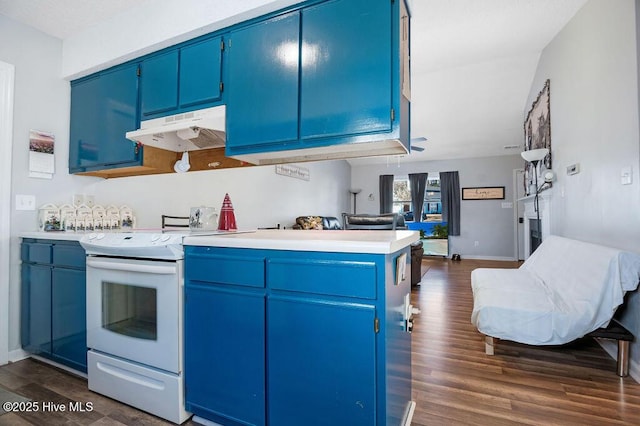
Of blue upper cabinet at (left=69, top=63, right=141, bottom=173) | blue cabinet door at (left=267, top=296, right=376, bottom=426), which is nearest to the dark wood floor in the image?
blue cabinet door at (left=267, top=296, right=376, bottom=426)

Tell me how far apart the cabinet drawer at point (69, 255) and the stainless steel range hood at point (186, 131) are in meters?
0.80

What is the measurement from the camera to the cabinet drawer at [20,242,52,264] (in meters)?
2.14

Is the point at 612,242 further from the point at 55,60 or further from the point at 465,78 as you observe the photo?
the point at 55,60

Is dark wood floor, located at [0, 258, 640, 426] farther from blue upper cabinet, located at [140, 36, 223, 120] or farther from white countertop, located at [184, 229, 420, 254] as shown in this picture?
blue upper cabinet, located at [140, 36, 223, 120]

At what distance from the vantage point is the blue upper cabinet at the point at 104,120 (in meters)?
2.29

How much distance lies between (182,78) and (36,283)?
177cm

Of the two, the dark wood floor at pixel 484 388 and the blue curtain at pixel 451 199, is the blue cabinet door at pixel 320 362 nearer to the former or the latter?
the dark wood floor at pixel 484 388

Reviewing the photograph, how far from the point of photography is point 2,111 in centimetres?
222

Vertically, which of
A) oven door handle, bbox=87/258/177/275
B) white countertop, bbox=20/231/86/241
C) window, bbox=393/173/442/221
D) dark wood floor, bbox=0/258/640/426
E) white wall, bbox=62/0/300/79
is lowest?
dark wood floor, bbox=0/258/640/426

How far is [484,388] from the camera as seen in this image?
6.31 feet

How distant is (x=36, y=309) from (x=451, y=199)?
8158 millimetres

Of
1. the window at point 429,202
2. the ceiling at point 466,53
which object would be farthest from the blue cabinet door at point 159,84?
the window at point 429,202

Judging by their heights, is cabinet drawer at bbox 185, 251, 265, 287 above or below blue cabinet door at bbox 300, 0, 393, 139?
below

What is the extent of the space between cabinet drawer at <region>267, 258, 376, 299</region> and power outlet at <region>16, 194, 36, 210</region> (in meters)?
2.19
